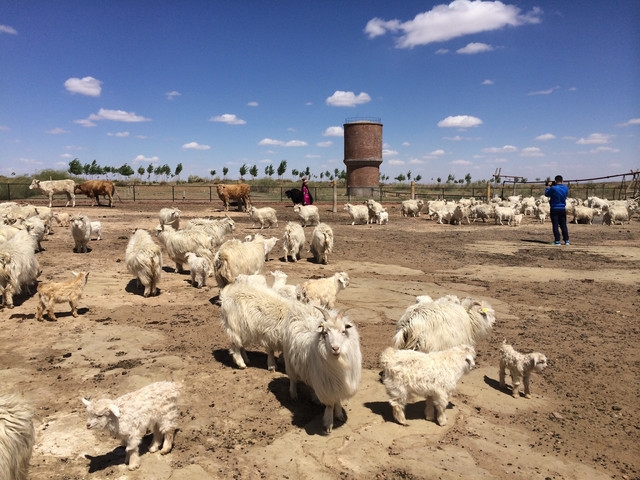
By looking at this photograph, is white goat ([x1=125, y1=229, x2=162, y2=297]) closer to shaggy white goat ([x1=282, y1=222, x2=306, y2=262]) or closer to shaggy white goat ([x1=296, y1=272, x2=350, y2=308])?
shaggy white goat ([x1=296, y1=272, x2=350, y2=308])

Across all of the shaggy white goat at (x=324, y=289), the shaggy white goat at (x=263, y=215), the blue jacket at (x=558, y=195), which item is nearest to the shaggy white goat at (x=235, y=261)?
the shaggy white goat at (x=324, y=289)

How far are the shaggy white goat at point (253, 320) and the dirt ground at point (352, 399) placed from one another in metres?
0.30

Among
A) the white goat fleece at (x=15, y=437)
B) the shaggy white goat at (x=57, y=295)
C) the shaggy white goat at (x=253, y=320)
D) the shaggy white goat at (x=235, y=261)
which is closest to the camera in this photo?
the white goat fleece at (x=15, y=437)

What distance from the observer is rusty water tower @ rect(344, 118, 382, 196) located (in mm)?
51969

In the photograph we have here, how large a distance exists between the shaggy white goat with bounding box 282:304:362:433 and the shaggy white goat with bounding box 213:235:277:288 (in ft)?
12.7

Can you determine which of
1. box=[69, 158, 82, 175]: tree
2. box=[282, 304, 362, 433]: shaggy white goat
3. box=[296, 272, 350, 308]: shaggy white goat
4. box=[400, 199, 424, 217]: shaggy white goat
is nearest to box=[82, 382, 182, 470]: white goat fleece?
box=[282, 304, 362, 433]: shaggy white goat

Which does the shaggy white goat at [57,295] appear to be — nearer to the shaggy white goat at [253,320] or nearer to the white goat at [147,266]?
the white goat at [147,266]

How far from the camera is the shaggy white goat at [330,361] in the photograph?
14.3 ft

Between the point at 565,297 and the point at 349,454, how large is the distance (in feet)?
25.1

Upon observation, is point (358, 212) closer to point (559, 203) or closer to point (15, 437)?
point (559, 203)

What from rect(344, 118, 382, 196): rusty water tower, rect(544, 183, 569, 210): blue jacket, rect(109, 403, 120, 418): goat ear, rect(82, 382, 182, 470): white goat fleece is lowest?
rect(82, 382, 182, 470): white goat fleece

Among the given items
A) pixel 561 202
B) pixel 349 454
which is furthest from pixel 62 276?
pixel 561 202

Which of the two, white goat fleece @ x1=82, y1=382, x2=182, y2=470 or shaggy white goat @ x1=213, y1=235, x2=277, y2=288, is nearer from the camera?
white goat fleece @ x1=82, y1=382, x2=182, y2=470

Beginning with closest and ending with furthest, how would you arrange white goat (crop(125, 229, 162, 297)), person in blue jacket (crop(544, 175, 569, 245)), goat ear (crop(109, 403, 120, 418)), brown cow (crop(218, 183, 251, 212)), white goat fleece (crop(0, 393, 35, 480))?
white goat fleece (crop(0, 393, 35, 480)) < goat ear (crop(109, 403, 120, 418)) < white goat (crop(125, 229, 162, 297)) < person in blue jacket (crop(544, 175, 569, 245)) < brown cow (crop(218, 183, 251, 212))
